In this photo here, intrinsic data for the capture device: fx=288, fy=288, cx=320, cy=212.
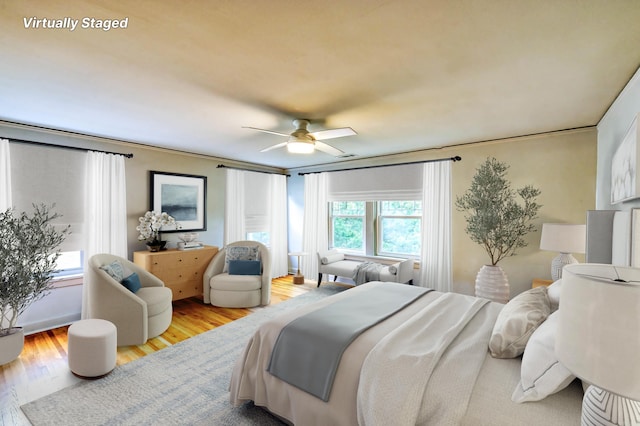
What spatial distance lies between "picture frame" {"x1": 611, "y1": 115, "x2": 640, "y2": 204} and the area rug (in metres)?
2.64

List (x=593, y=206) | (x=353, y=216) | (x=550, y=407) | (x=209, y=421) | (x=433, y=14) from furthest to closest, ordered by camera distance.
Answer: (x=353, y=216)
(x=593, y=206)
(x=209, y=421)
(x=433, y=14)
(x=550, y=407)

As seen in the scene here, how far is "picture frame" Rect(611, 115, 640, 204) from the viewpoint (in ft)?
5.09

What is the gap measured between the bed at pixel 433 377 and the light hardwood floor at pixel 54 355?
1559 millimetres

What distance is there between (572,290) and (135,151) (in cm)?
507

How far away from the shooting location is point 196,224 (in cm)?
506

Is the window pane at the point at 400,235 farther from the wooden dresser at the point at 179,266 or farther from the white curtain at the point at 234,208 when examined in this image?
the wooden dresser at the point at 179,266

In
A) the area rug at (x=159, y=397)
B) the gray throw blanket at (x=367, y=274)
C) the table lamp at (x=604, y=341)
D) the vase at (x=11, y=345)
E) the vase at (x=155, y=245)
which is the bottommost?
the area rug at (x=159, y=397)

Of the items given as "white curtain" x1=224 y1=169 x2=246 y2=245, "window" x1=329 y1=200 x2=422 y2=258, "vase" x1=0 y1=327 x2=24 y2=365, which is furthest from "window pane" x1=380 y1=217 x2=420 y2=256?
"vase" x1=0 y1=327 x2=24 y2=365

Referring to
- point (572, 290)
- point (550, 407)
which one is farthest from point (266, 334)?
point (572, 290)

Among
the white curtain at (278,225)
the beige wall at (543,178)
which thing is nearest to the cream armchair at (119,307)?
the white curtain at (278,225)

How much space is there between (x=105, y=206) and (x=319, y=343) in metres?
3.78

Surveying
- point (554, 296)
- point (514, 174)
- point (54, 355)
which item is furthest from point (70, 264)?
point (514, 174)

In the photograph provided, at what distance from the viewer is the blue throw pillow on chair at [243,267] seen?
4516 mm

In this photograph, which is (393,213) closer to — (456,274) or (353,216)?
(353,216)
